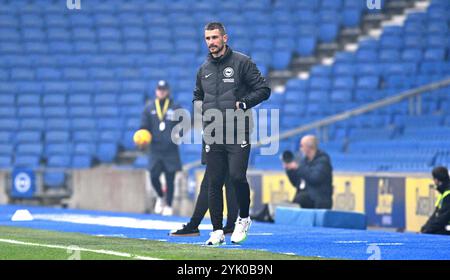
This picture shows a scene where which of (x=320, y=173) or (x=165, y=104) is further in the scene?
(x=165, y=104)

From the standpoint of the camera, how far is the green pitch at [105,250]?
9.70 metres

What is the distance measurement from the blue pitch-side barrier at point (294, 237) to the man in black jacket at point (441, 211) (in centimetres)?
104

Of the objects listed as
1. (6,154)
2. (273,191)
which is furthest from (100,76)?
(273,191)

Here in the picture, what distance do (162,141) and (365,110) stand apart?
17.8ft

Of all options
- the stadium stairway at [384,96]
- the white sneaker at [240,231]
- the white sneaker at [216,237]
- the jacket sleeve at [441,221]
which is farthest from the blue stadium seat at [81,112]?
the white sneaker at [216,237]

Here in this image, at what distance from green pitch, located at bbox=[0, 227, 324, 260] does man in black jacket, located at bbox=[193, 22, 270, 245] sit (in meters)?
0.57

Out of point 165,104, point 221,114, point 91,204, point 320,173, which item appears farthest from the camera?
point 91,204

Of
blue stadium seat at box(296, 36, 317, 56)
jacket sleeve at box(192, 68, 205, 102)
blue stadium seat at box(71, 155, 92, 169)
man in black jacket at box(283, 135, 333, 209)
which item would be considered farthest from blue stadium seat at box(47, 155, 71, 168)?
jacket sleeve at box(192, 68, 205, 102)

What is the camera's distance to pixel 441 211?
14.7m

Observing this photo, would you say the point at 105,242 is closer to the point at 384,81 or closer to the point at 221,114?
the point at 221,114

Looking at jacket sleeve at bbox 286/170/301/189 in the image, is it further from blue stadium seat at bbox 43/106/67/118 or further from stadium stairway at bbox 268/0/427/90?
blue stadium seat at bbox 43/106/67/118

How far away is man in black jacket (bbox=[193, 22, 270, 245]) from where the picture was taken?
36.6 ft

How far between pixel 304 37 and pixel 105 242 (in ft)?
54.8

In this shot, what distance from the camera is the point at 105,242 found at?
11555mm
